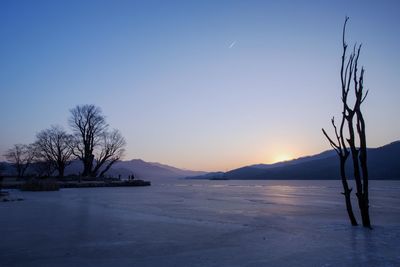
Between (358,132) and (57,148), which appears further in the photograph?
(57,148)

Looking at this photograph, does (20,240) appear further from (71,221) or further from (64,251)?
(71,221)

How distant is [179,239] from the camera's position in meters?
9.61

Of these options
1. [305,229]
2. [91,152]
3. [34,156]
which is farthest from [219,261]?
[34,156]

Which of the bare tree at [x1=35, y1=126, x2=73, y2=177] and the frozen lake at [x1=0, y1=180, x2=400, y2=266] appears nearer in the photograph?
the frozen lake at [x1=0, y1=180, x2=400, y2=266]

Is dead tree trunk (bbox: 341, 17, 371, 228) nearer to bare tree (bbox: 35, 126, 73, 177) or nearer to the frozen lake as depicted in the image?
the frozen lake

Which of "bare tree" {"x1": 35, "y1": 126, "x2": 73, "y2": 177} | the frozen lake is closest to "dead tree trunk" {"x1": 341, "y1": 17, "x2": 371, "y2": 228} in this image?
the frozen lake

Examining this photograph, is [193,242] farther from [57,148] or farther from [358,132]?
[57,148]

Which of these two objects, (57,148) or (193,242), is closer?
(193,242)

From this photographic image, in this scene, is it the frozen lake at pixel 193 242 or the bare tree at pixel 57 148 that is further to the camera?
the bare tree at pixel 57 148

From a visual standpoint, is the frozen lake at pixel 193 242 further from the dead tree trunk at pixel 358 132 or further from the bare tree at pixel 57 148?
the bare tree at pixel 57 148

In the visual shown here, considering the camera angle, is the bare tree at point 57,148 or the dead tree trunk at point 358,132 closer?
the dead tree trunk at point 358,132

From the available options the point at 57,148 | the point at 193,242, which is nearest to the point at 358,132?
the point at 193,242

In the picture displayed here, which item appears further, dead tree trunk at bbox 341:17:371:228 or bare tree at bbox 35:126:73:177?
bare tree at bbox 35:126:73:177

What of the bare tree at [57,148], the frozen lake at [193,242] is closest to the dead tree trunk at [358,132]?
the frozen lake at [193,242]
